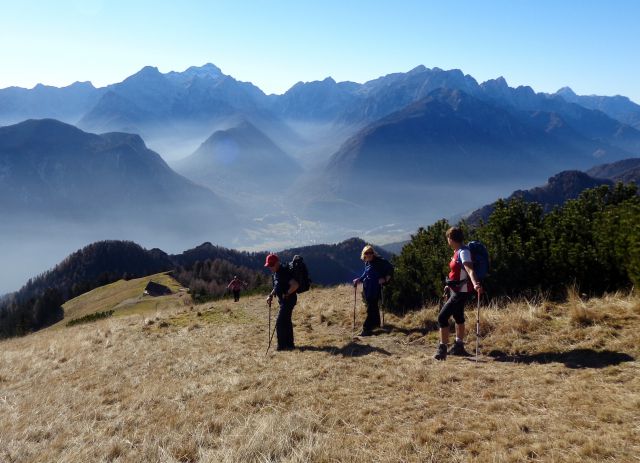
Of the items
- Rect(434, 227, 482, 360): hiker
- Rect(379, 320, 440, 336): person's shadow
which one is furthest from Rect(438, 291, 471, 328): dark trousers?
Rect(379, 320, 440, 336): person's shadow

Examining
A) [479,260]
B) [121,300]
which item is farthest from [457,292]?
[121,300]

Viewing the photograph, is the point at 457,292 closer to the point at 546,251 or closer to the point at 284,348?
the point at 546,251

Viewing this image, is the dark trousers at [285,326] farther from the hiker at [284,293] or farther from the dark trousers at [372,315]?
the dark trousers at [372,315]

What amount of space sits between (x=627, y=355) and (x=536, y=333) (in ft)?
7.27

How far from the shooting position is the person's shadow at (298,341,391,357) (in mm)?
11008

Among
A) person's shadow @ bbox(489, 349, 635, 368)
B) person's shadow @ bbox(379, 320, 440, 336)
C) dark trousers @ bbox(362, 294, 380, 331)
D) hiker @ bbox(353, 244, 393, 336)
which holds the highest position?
hiker @ bbox(353, 244, 393, 336)

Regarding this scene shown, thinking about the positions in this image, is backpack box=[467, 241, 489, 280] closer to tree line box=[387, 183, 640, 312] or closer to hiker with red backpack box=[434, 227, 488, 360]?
hiker with red backpack box=[434, 227, 488, 360]

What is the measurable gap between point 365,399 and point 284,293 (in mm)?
5202

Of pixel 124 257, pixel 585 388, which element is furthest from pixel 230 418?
pixel 124 257

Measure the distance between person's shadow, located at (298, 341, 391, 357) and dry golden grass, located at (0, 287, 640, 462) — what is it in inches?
3.1

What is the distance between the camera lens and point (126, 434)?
711cm

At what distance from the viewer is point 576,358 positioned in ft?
27.6

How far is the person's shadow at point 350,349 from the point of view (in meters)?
11.0

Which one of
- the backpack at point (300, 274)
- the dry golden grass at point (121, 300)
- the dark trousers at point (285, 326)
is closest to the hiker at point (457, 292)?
the backpack at point (300, 274)
